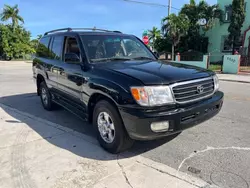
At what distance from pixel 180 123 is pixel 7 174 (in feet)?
8.13

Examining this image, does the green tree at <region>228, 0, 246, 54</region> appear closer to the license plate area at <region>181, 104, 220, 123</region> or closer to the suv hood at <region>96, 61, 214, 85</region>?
the suv hood at <region>96, 61, 214, 85</region>

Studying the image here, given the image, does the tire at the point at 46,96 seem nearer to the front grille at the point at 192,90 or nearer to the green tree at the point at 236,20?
the front grille at the point at 192,90

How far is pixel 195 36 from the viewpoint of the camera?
24.3 metres

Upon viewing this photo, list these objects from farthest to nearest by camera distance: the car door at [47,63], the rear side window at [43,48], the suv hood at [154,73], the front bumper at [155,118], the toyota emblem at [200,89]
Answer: the rear side window at [43,48] < the car door at [47,63] < the toyota emblem at [200,89] < the suv hood at [154,73] < the front bumper at [155,118]

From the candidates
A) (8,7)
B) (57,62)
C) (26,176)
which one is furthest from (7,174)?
(8,7)

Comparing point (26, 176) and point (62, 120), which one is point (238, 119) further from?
point (26, 176)

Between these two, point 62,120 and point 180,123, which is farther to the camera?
point 62,120

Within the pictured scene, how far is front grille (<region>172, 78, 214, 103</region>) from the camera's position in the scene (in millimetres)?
3210

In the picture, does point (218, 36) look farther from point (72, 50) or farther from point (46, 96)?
point (72, 50)

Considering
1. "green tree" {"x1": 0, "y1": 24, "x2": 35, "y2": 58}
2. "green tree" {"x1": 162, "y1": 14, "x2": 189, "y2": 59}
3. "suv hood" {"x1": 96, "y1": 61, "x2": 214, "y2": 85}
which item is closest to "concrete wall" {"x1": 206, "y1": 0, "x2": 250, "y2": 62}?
"green tree" {"x1": 162, "y1": 14, "x2": 189, "y2": 59}

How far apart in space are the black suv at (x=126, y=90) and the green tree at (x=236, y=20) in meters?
19.4

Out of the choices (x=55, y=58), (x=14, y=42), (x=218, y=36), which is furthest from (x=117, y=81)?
(x=14, y=42)

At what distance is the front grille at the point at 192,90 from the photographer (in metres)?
3.21

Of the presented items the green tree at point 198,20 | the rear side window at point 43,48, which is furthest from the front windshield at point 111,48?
the green tree at point 198,20
